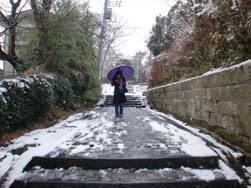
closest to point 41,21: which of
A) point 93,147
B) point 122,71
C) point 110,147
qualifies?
point 122,71

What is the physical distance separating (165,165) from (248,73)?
1671mm

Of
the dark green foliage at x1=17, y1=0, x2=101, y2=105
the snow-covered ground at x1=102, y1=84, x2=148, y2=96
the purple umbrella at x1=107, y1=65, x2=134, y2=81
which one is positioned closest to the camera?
the purple umbrella at x1=107, y1=65, x2=134, y2=81

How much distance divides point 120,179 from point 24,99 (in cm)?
284

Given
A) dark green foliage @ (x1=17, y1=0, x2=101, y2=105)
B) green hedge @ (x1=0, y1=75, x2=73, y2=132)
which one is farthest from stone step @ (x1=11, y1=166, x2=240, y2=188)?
dark green foliage @ (x1=17, y1=0, x2=101, y2=105)

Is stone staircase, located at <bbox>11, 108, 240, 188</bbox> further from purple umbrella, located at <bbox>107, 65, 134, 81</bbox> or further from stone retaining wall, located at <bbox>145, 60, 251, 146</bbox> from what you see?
purple umbrella, located at <bbox>107, 65, 134, 81</bbox>

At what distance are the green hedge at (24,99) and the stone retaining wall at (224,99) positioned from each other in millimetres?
3799

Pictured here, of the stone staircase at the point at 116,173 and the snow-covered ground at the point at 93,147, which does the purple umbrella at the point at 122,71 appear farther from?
the stone staircase at the point at 116,173

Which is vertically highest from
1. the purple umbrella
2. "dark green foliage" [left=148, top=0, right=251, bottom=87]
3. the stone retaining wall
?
"dark green foliage" [left=148, top=0, right=251, bottom=87]

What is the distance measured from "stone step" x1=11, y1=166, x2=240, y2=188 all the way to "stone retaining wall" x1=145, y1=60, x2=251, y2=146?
934 millimetres

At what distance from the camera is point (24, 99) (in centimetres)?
352

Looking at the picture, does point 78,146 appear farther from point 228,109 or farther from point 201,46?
point 201,46

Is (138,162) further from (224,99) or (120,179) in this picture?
(224,99)

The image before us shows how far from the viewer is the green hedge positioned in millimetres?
3006

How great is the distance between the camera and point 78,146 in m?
2.68
